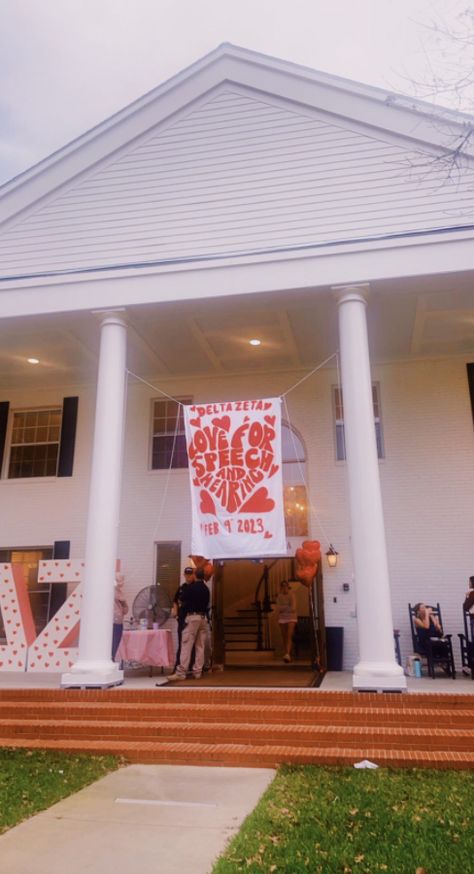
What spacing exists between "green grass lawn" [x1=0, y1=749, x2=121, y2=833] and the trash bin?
18.3 feet

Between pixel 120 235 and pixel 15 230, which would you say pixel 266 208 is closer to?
pixel 120 235

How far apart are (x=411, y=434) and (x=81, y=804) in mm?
9337

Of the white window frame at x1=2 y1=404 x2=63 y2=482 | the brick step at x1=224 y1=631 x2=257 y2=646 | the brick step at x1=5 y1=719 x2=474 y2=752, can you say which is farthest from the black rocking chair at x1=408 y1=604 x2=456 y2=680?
the white window frame at x1=2 y1=404 x2=63 y2=482

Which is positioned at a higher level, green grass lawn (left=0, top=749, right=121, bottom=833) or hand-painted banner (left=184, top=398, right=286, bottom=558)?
hand-painted banner (left=184, top=398, right=286, bottom=558)

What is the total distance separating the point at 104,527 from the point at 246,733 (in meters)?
3.75

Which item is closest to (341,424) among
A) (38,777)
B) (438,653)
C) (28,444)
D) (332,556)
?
(332,556)

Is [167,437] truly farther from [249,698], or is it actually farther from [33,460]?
[249,698]

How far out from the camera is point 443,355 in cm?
1279

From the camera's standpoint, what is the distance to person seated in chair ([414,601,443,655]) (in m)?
10.4

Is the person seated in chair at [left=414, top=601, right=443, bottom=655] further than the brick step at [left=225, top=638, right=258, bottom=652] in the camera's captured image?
No

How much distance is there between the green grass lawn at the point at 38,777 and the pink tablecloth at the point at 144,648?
3315mm

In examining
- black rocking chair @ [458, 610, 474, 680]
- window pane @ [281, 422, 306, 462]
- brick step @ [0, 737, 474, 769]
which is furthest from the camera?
window pane @ [281, 422, 306, 462]

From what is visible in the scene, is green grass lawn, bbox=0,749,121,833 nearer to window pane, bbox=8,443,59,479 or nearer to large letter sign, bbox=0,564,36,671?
large letter sign, bbox=0,564,36,671

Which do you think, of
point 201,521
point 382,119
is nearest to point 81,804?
point 201,521
